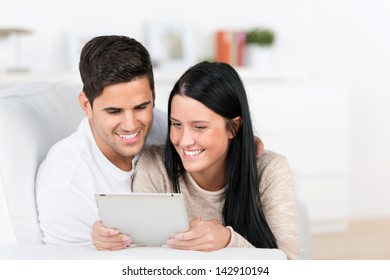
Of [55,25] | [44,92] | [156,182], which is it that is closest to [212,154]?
[156,182]

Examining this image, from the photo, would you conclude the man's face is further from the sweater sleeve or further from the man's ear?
the sweater sleeve

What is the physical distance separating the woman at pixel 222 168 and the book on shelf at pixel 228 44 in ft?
6.17

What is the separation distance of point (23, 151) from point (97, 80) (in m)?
0.25

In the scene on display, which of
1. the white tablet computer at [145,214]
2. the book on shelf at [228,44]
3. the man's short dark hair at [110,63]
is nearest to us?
the white tablet computer at [145,214]

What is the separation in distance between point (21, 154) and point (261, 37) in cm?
217

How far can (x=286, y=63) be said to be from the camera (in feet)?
12.1

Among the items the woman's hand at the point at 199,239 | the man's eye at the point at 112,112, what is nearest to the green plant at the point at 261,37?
the man's eye at the point at 112,112

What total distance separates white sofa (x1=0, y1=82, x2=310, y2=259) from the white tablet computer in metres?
0.24

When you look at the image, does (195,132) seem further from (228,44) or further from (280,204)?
(228,44)

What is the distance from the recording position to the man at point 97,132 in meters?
1.42

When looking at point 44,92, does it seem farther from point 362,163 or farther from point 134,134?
point 362,163

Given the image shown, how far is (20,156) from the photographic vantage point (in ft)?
4.87

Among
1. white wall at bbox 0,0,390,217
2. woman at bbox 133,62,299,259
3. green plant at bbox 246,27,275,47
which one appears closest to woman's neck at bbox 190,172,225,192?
woman at bbox 133,62,299,259

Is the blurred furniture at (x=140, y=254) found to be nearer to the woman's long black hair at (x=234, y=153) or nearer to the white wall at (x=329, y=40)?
the woman's long black hair at (x=234, y=153)
